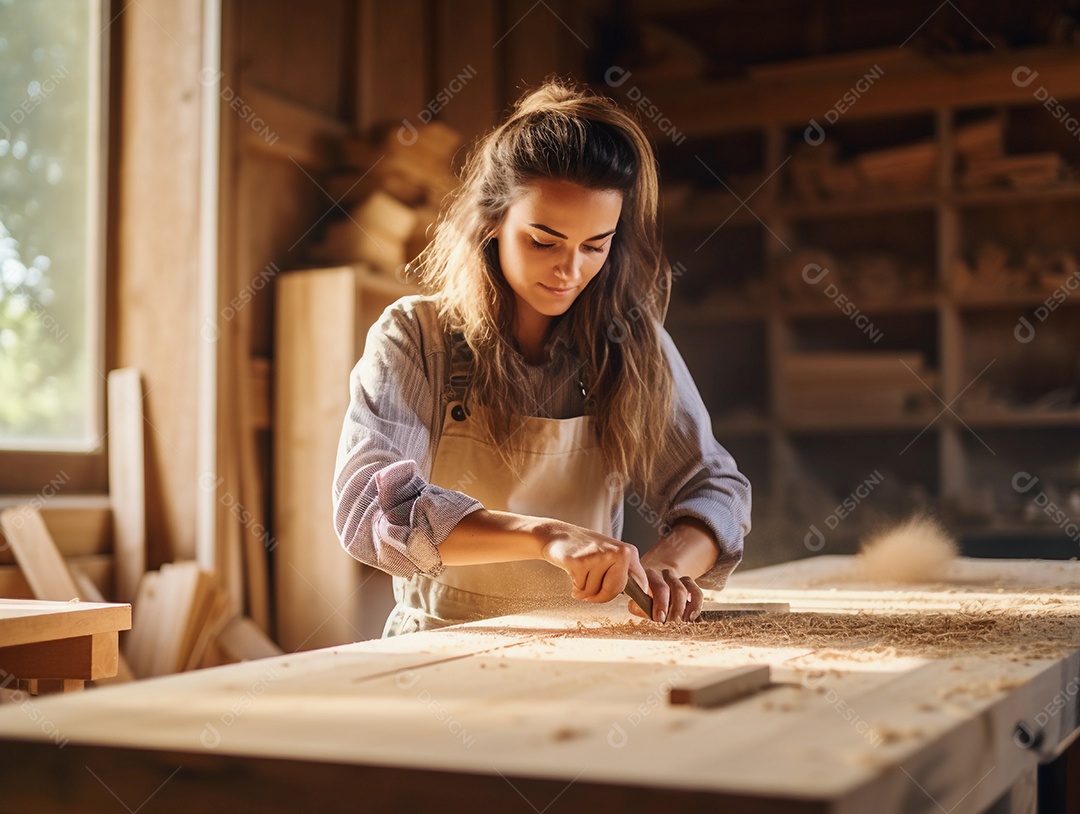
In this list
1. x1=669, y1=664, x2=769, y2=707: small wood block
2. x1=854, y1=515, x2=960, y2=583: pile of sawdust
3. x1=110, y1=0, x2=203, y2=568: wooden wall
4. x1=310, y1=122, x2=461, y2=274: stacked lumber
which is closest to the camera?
x1=669, y1=664, x2=769, y2=707: small wood block

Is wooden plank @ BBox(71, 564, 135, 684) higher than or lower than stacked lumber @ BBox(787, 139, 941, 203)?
lower

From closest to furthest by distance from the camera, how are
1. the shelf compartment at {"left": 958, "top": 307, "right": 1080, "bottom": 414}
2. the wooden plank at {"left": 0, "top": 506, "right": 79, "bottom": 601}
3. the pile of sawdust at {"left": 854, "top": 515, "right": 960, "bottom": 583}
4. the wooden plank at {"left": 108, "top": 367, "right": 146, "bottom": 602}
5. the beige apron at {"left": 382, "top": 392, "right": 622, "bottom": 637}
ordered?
the beige apron at {"left": 382, "top": 392, "right": 622, "bottom": 637}, the pile of sawdust at {"left": 854, "top": 515, "right": 960, "bottom": 583}, the wooden plank at {"left": 0, "top": 506, "right": 79, "bottom": 601}, the wooden plank at {"left": 108, "top": 367, "right": 146, "bottom": 602}, the shelf compartment at {"left": 958, "top": 307, "right": 1080, "bottom": 414}

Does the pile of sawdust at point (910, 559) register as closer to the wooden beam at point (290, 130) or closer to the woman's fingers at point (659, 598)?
the woman's fingers at point (659, 598)

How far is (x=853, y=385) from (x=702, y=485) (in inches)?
120

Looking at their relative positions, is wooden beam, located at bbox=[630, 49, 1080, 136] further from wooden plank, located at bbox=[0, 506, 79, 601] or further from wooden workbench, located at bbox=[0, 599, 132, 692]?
wooden workbench, located at bbox=[0, 599, 132, 692]

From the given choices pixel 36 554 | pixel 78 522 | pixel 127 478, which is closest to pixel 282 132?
pixel 127 478

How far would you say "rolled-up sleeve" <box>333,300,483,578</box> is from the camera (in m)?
1.65

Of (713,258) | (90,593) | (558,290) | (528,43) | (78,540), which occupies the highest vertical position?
(528,43)

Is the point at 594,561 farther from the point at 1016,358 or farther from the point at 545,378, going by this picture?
the point at 1016,358

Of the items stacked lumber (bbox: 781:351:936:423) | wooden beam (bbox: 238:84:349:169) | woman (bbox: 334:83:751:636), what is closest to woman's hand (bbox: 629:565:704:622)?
woman (bbox: 334:83:751:636)

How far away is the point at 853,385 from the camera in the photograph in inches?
193

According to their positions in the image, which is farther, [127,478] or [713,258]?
[713,258]

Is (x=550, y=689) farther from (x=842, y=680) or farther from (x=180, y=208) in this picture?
(x=180, y=208)

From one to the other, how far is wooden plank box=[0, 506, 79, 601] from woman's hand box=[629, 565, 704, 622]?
1795 mm
